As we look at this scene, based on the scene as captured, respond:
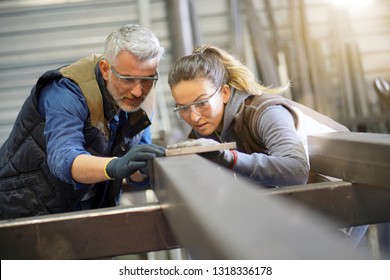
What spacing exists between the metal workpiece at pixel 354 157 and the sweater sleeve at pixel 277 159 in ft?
0.25

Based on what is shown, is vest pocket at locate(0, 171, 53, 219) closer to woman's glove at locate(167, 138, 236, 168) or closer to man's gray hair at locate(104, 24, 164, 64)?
man's gray hair at locate(104, 24, 164, 64)

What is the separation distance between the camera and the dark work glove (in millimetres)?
1458

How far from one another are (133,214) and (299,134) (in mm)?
910

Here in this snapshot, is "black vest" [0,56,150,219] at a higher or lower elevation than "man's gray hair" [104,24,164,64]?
lower

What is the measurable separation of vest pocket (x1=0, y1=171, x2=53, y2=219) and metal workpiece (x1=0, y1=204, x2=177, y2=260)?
81 cm

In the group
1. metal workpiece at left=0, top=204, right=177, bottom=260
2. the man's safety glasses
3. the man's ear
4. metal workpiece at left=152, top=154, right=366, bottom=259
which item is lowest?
metal workpiece at left=0, top=204, right=177, bottom=260

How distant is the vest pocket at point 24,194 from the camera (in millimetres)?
2045

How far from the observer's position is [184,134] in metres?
4.89

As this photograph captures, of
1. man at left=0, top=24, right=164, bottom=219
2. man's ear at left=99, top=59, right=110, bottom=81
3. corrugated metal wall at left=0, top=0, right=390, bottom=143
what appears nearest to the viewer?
man at left=0, top=24, right=164, bottom=219

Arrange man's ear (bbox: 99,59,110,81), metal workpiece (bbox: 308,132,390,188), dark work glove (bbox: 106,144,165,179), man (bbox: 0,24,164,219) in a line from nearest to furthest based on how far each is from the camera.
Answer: metal workpiece (bbox: 308,132,390,188) → dark work glove (bbox: 106,144,165,179) → man (bbox: 0,24,164,219) → man's ear (bbox: 99,59,110,81)

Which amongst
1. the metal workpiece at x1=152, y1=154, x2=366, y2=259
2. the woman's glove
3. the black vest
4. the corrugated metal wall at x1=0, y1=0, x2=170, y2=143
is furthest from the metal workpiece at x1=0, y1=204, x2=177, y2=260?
the corrugated metal wall at x1=0, y1=0, x2=170, y2=143

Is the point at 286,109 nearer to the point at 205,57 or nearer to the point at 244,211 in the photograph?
the point at 205,57

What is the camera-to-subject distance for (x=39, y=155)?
2016mm
